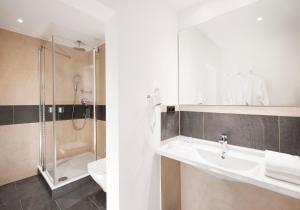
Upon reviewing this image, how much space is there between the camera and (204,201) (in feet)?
4.71

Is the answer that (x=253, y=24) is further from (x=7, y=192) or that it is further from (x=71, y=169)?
(x=7, y=192)

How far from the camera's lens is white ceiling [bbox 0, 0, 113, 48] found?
60.5 inches

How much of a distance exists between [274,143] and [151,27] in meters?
1.42

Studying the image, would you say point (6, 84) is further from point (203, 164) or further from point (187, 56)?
point (203, 164)

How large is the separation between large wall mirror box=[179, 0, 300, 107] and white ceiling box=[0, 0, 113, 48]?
0.98 metres

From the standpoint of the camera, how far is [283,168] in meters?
0.83

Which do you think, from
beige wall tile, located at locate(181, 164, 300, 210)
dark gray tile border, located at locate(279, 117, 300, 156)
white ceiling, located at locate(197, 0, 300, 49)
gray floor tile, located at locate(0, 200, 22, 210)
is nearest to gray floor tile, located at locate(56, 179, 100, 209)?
gray floor tile, located at locate(0, 200, 22, 210)

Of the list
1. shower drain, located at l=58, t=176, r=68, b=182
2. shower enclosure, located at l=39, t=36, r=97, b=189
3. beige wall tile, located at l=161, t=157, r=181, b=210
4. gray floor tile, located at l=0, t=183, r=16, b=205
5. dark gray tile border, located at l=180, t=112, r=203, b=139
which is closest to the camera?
beige wall tile, located at l=161, t=157, r=181, b=210

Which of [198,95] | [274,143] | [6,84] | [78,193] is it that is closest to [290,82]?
[274,143]

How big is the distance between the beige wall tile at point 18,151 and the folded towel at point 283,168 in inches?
121

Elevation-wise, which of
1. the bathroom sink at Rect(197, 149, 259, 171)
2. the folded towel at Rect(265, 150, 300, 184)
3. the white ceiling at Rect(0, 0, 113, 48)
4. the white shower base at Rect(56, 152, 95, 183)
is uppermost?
the white ceiling at Rect(0, 0, 113, 48)

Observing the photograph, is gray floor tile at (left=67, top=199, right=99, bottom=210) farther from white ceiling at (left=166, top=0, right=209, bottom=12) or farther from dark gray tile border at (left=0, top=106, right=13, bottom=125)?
white ceiling at (left=166, top=0, right=209, bottom=12)

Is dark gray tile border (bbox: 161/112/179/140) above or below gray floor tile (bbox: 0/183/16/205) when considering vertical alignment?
above

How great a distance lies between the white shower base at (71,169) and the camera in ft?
6.73
